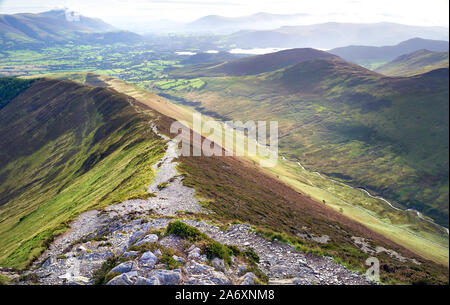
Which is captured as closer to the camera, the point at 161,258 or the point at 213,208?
the point at 161,258

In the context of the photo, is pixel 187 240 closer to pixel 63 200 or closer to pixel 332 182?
pixel 63 200

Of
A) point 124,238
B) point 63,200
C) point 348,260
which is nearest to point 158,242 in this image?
point 124,238

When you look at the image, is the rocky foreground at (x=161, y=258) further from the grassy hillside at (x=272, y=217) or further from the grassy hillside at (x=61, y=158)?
the grassy hillside at (x=61, y=158)

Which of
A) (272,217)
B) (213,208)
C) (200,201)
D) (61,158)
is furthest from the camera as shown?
(61,158)

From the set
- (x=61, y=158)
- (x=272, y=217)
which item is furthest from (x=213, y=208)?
(x=61, y=158)

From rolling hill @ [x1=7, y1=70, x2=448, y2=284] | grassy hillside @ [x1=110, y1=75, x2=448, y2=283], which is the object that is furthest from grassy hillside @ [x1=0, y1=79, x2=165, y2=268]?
grassy hillside @ [x1=110, y1=75, x2=448, y2=283]

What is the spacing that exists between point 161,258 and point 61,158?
111 meters

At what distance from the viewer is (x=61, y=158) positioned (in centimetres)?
11031

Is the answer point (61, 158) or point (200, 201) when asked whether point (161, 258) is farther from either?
point (61, 158)

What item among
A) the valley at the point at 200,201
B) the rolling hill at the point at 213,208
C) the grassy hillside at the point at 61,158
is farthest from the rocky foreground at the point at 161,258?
the grassy hillside at the point at 61,158

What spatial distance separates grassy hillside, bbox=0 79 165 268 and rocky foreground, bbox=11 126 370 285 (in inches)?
205

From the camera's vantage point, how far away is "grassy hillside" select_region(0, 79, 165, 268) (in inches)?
1996

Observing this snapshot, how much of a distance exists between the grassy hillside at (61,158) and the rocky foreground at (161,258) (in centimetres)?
521

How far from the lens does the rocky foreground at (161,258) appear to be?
21.2m
